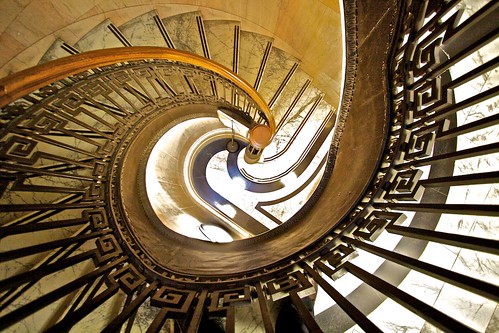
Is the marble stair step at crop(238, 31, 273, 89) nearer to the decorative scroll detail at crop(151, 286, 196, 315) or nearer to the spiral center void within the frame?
the spiral center void

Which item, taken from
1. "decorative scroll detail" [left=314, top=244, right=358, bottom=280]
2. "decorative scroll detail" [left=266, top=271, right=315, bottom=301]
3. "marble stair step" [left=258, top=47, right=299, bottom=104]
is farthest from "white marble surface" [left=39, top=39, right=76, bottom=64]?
"decorative scroll detail" [left=314, top=244, right=358, bottom=280]

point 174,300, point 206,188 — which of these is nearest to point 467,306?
point 174,300

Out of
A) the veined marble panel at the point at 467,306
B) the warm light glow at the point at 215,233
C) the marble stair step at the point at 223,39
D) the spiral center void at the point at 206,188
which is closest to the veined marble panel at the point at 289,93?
the spiral center void at the point at 206,188

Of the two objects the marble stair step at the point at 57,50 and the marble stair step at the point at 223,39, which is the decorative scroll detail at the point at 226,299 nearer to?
the marble stair step at the point at 57,50

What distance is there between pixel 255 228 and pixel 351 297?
11.9 feet

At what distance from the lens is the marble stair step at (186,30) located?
13.2 feet

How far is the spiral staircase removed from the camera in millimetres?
1431

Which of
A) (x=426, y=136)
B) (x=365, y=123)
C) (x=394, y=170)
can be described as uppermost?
(x=365, y=123)

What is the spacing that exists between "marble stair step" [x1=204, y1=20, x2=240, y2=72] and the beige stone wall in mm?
122

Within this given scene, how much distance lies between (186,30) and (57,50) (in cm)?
191

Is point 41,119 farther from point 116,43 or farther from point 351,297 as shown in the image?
point 351,297

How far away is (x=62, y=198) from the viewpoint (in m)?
2.97

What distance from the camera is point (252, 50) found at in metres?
4.75

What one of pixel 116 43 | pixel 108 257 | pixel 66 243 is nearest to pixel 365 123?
pixel 108 257
